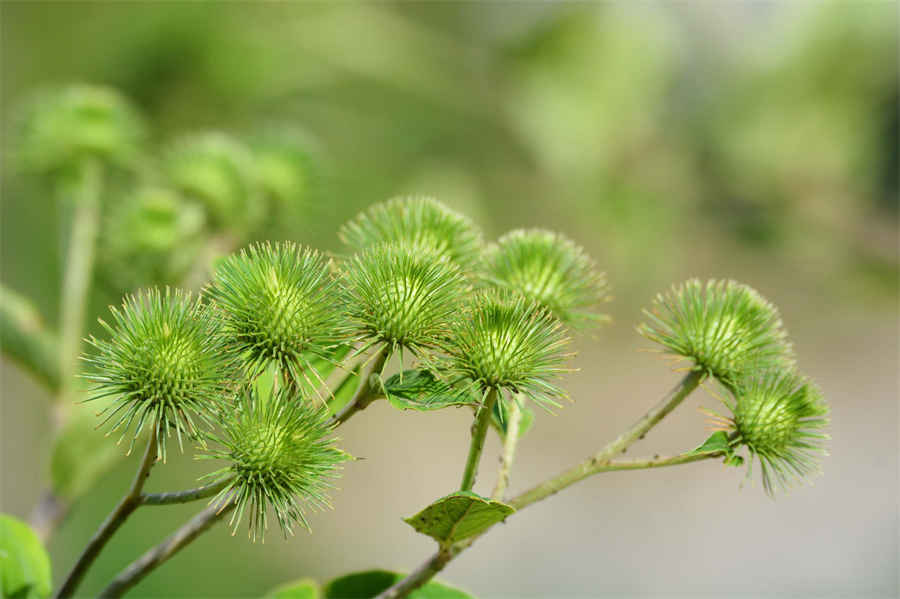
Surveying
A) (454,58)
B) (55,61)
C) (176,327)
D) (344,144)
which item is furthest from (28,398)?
(176,327)

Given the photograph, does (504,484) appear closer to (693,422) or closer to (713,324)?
(713,324)

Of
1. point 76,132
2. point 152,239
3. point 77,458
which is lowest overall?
point 77,458

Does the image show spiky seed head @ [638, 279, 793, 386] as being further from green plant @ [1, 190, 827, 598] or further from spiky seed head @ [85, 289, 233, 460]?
spiky seed head @ [85, 289, 233, 460]

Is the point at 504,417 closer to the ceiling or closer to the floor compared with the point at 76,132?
closer to the floor

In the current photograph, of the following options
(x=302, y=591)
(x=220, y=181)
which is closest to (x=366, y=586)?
(x=302, y=591)

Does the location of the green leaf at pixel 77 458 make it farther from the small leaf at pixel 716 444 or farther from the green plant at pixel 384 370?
the small leaf at pixel 716 444

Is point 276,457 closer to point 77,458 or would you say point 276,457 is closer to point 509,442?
point 509,442

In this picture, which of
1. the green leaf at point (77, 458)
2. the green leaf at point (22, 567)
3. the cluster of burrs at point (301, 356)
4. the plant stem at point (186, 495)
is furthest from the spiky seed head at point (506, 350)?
the green leaf at point (77, 458)
